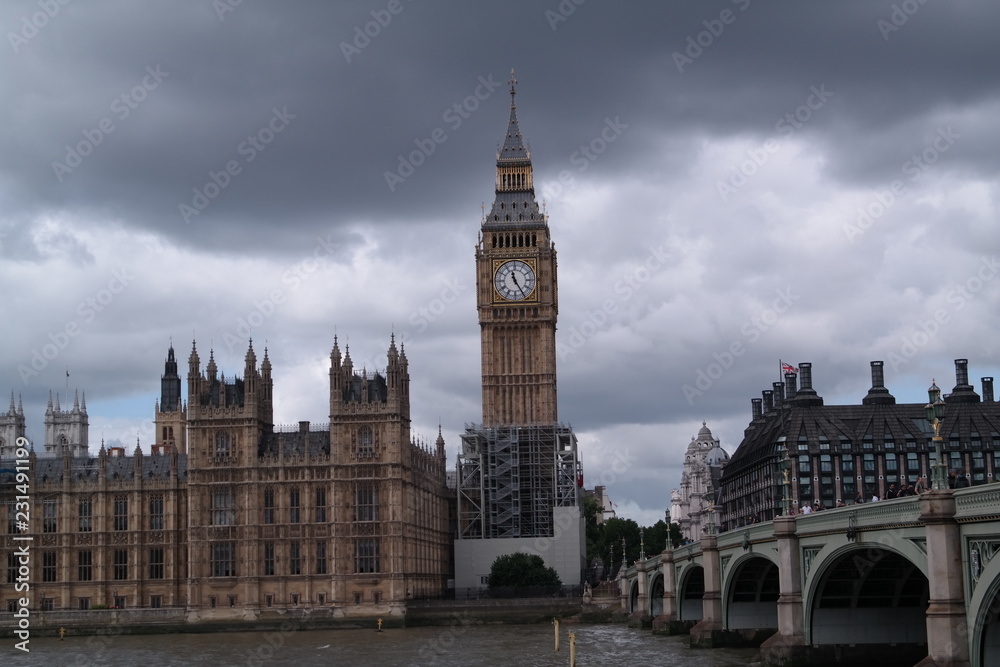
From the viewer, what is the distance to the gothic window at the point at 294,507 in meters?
122

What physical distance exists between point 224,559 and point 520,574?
26.8m

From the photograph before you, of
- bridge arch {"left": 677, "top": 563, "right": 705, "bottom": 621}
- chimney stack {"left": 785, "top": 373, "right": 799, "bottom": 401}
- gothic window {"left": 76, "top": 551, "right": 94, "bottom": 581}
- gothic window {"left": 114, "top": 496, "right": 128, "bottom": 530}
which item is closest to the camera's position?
bridge arch {"left": 677, "top": 563, "right": 705, "bottom": 621}

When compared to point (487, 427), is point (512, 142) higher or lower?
higher

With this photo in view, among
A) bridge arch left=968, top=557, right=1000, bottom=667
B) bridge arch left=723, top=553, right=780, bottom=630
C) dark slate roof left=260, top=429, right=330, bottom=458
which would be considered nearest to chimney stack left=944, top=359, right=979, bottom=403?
dark slate roof left=260, top=429, right=330, bottom=458

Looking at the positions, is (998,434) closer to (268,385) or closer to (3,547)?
(268,385)

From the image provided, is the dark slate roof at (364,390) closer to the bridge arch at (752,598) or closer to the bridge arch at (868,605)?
the bridge arch at (752,598)

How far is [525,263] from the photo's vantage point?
15525 centimetres

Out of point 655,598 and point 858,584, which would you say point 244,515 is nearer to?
point 655,598

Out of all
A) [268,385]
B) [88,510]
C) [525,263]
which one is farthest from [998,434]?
[88,510]

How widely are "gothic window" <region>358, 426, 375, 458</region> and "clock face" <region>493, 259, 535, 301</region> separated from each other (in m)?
35.6

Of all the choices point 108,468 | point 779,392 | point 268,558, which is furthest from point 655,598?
point 779,392

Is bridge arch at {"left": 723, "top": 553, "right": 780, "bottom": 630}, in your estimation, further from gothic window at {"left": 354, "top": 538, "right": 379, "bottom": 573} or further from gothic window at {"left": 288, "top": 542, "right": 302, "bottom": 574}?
gothic window at {"left": 288, "top": 542, "right": 302, "bottom": 574}

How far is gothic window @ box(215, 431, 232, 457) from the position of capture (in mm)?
123688

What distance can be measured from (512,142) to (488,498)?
43096 millimetres
